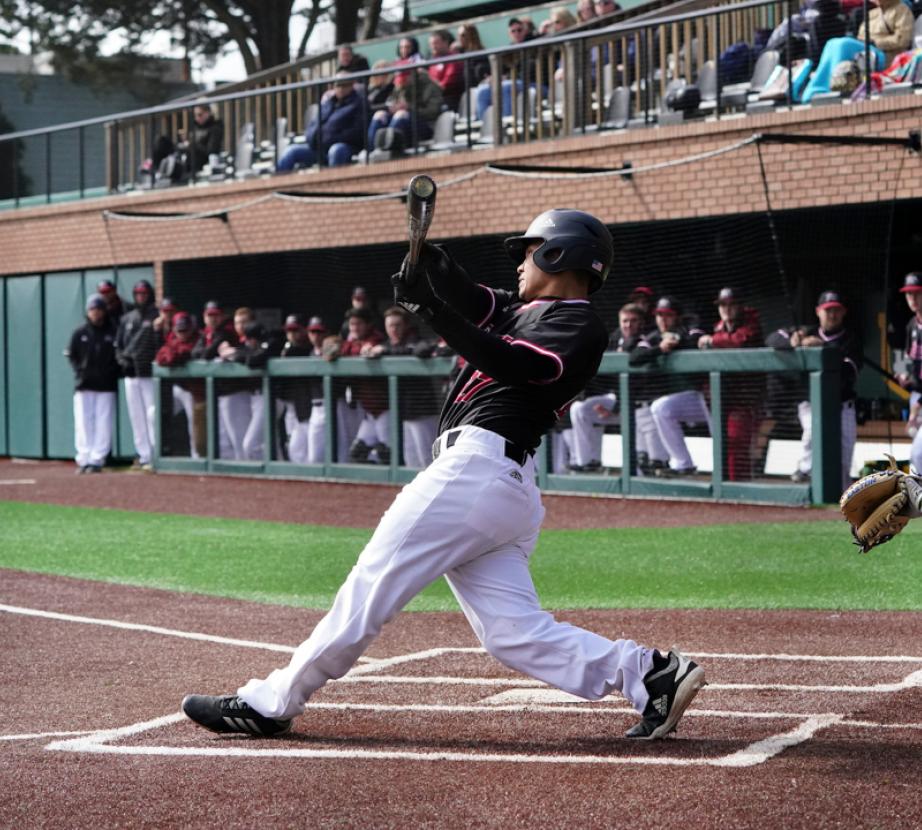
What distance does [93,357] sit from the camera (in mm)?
19766

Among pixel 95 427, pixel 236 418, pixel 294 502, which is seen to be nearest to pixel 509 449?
pixel 294 502

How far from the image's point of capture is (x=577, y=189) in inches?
651

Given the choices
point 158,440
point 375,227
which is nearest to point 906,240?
point 375,227

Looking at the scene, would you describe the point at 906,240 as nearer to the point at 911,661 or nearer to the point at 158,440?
the point at 158,440

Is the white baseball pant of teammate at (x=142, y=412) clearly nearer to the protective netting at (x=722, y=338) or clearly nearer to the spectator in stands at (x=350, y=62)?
the protective netting at (x=722, y=338)

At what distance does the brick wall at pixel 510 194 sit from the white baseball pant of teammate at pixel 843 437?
2.19 metres

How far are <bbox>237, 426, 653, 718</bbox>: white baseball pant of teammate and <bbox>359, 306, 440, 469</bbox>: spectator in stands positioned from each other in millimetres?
10733

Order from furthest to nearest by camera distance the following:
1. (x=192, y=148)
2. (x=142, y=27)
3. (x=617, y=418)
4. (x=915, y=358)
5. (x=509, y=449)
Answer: (x=142, y=27) → (x=192, y=148) → (x=617, y=418) → (x=915, y=358) → (x=509, y=449)

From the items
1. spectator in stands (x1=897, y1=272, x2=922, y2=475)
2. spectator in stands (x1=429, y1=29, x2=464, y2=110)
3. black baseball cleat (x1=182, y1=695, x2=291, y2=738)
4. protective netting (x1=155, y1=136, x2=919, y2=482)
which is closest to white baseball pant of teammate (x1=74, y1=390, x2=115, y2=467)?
protective netting (x1=155, y1=136, x2=919, y2=482)

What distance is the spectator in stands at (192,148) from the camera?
69.4ft

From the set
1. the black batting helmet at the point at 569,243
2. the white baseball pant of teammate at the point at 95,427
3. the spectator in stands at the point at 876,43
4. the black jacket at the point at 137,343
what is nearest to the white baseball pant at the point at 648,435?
the spectator in stands at the point at 876,43

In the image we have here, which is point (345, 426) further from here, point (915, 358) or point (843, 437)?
point (915, 358)

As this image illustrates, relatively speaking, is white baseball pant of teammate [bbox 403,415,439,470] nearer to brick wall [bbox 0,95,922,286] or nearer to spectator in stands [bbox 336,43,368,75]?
brick wall [bbox 0,95,922,286]

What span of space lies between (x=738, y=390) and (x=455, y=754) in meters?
9.03
